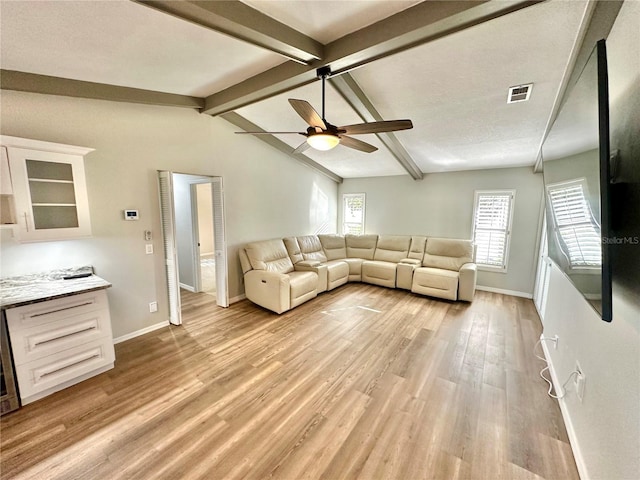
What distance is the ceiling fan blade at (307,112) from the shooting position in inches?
77.4

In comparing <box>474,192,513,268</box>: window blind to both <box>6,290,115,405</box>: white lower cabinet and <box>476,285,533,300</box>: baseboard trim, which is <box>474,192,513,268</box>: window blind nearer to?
<box>476,285,533,300</box>: baseboard trim

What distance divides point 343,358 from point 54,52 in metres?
3.54

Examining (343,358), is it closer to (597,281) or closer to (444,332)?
(444,332)

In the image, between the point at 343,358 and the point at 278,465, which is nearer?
the point at 278,465

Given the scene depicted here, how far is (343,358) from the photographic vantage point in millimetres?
2697

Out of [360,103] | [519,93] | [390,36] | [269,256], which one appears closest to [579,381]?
[519,93]

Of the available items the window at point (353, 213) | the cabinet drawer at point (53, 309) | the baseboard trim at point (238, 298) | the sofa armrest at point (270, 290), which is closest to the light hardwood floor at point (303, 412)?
the sofa armrest at point (270, 290)

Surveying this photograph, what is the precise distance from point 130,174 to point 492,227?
585 centimetres

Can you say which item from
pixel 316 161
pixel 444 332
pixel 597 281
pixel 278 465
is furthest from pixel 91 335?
pixel 316 161

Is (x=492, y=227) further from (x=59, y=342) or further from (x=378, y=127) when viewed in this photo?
(x=59, y=342)

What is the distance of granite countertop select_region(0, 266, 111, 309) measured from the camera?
6.31 feet

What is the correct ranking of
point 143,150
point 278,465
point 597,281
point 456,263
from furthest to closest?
point 456,263 → point 143,150 → point 278,465 → point 597,281

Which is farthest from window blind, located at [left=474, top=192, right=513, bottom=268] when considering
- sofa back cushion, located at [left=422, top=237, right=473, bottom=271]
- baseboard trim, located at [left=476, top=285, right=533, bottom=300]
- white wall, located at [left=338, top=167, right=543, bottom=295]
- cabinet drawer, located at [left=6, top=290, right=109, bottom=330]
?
cabinet drawer, located at [left=6, top=290, right=109, bottom=330]

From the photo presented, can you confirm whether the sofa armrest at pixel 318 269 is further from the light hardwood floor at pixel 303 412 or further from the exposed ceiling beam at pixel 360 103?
the exposed ceiling beam at pixel 360 103
